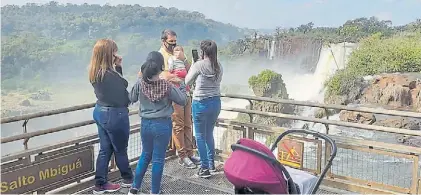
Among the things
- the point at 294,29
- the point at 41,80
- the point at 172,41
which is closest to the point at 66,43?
the point at 41,80

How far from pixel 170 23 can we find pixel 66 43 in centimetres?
2000

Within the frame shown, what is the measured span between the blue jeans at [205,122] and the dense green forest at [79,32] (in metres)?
47.0

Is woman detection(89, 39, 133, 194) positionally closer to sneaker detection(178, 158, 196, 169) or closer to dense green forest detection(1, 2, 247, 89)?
sneaker detection(178, 158, 196, 169)

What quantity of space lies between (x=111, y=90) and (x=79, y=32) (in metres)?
67.2

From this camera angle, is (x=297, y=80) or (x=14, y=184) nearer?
(x=14, y=184)

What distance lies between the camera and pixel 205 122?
5.02 meters

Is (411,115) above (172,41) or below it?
below

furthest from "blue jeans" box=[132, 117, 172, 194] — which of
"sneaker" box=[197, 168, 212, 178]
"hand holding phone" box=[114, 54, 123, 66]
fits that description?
"sneaker" box=[197, 168, 212, 178]

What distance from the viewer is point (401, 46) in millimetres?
30672

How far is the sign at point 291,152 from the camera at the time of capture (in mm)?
5016

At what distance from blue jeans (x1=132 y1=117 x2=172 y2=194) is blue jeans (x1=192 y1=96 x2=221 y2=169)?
2.32 feet

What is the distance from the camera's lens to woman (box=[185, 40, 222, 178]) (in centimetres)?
489

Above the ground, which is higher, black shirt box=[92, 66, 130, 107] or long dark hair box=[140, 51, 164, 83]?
long dark hair box=[140, 51, 164, 83]

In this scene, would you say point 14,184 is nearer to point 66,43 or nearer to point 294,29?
point 294,29
